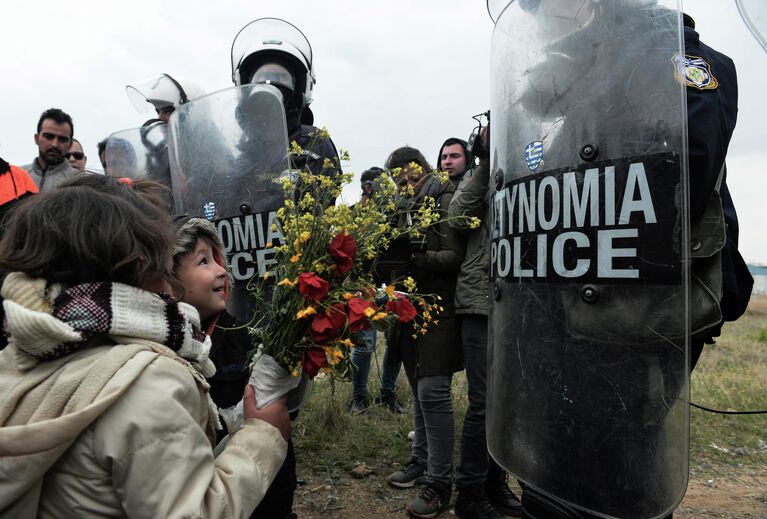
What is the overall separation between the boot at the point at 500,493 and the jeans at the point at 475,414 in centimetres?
24

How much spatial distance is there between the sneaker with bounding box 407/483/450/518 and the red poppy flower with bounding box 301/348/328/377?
1631 mm

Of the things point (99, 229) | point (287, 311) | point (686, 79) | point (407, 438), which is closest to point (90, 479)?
point (99, 229)

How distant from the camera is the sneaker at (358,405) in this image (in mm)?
4183

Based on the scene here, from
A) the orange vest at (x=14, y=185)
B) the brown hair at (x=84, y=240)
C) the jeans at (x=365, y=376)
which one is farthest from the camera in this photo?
the jeans at (x=365, y=376)

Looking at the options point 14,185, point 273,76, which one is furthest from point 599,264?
point 14,185

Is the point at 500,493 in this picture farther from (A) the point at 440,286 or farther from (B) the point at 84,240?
(B) the point at 84,240

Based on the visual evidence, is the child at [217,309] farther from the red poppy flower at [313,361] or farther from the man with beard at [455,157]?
the man with beard at [455,157]

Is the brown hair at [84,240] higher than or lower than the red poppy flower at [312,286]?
higher

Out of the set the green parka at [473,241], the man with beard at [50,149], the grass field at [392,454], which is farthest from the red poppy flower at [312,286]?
the man with beard at [50,149]

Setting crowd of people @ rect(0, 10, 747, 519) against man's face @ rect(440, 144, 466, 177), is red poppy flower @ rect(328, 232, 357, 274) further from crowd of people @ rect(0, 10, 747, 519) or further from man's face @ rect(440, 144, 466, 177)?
man's face @ rect(440, 144, 466, 177)

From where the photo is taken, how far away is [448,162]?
3.28 meters

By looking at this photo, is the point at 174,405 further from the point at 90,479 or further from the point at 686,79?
the point at 686,79

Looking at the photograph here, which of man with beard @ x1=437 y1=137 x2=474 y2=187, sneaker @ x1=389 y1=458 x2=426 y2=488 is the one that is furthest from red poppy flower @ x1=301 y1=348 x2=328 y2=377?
man with beard @ x1=437 y1=137 x2=474 y2=187

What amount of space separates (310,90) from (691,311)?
246cm
